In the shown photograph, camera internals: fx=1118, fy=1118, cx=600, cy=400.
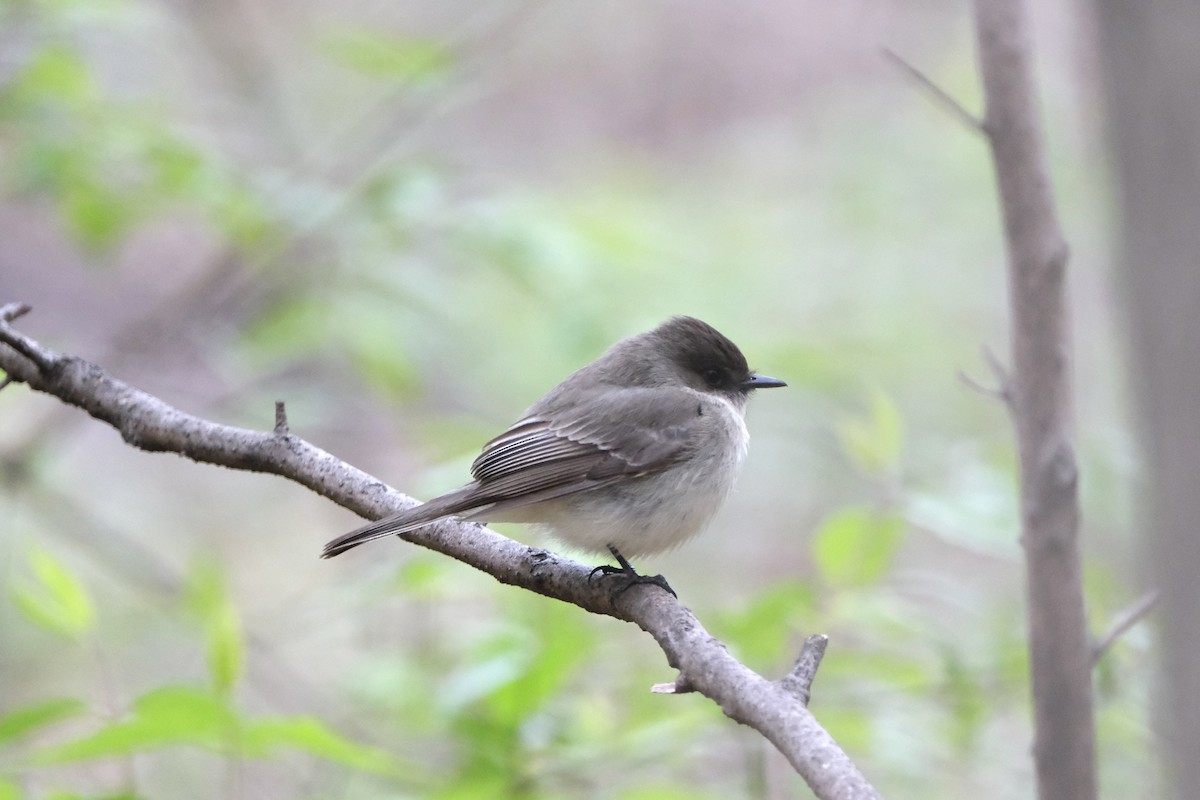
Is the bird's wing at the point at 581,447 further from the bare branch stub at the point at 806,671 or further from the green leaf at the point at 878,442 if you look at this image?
the bare branch stub at the point at 806,671

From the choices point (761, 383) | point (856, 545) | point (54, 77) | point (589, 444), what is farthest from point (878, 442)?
point (54, 77)

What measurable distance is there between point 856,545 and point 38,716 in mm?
2208

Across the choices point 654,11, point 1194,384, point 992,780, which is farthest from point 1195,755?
point 654,11

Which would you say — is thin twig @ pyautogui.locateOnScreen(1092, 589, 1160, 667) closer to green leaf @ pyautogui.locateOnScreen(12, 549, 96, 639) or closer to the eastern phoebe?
the eastern phoebe

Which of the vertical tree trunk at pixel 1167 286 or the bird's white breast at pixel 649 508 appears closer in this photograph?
the vertical tree trunk at pixel 1167 286

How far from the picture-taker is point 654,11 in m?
15.8

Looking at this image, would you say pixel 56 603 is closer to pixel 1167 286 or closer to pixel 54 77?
pixel 54 77

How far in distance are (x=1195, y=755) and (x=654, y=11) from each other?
15096mm

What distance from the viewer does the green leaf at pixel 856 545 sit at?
3301mm

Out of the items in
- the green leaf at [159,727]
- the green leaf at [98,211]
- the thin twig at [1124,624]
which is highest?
the green leaf at [98,211]

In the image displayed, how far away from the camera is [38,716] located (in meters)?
2.42

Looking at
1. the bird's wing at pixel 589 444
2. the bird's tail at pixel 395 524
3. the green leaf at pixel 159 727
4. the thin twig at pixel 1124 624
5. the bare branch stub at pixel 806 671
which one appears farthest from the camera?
the bird's wing at pixel 589 444

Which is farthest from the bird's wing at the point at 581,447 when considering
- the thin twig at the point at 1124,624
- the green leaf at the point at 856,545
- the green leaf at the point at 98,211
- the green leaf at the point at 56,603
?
the green leaf at the point at 98,211

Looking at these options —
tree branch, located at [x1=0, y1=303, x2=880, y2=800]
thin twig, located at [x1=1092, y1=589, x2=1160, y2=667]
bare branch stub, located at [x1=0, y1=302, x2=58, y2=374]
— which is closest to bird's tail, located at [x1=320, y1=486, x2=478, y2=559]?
tree branch, located at [x1=0, y1=303, x2=880, y2=800]
